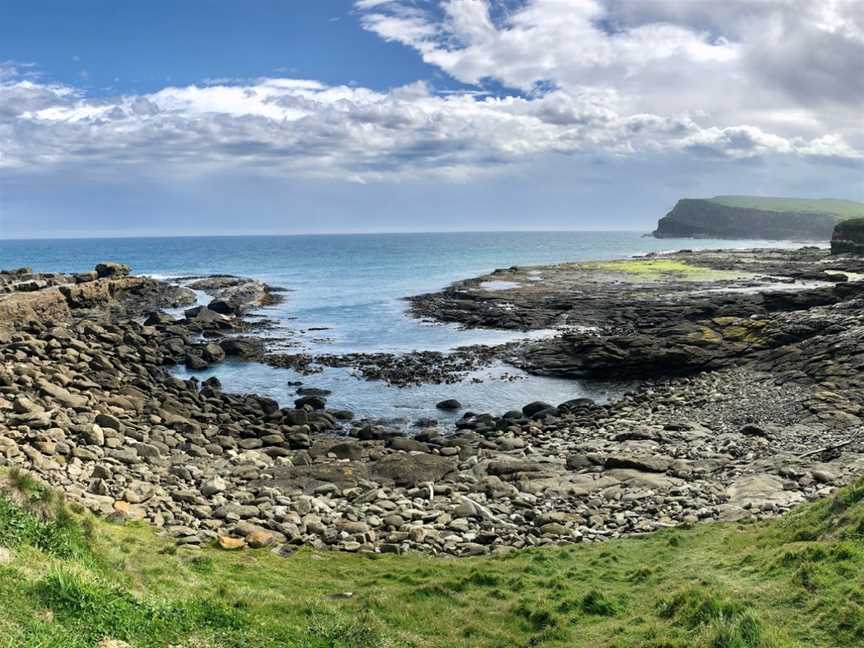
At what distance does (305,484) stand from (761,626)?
1539 centimetres

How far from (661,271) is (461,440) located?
82818mm

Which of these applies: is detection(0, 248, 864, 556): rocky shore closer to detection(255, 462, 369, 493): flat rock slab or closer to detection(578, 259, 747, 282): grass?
detection(255, 462, 369, 493): flat rock slab

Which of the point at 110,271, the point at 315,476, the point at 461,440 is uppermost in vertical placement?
the point at 110,271

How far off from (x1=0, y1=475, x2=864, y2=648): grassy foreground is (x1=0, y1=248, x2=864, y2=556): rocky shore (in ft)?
6.31

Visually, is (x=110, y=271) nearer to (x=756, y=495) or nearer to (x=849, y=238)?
(x=756, y=495)

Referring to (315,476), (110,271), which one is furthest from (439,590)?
(110,271)

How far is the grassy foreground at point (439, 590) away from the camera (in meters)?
9.84

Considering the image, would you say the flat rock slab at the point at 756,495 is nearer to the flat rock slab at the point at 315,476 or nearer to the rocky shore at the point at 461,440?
the rocky shore at the point at 461,440

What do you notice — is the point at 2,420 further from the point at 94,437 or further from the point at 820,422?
the point at 820,422

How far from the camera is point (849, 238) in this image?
121 m

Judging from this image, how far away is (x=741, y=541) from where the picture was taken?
15672mm

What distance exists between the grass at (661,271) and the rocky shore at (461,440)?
37.5m

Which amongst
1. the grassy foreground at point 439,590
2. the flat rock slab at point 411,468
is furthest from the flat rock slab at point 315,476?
the grassy foreground at point 439,590

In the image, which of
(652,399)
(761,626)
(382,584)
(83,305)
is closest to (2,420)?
(382,584)
